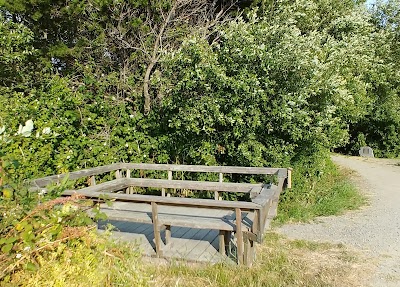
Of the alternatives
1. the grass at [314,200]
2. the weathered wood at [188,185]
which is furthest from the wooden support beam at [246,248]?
the grass at [314,200]

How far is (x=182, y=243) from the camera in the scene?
473 centimetres

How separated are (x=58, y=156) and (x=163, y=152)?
2.06 m

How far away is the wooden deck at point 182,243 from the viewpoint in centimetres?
418

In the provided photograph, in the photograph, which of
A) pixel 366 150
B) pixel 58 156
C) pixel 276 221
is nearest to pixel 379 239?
pixel 276 221

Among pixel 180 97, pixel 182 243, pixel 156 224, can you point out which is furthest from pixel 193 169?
pixel 156 224

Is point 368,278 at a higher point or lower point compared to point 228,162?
lower

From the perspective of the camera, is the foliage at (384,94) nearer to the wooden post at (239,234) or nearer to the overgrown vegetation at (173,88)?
the overgrown vegetation at (173,88)

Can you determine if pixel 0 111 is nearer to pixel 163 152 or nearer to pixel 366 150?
pixel 163 152

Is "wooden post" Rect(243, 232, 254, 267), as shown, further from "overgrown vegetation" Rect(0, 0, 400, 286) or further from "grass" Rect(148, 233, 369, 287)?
"overgrown vegetation" Rect(0, 0, 400, 286)

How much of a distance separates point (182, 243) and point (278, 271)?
1.26 metres

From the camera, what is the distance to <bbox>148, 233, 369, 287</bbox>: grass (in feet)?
12.1

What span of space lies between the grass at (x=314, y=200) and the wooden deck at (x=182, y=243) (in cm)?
204

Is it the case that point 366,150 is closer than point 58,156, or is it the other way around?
point 58,156

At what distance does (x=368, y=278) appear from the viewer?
410cm
